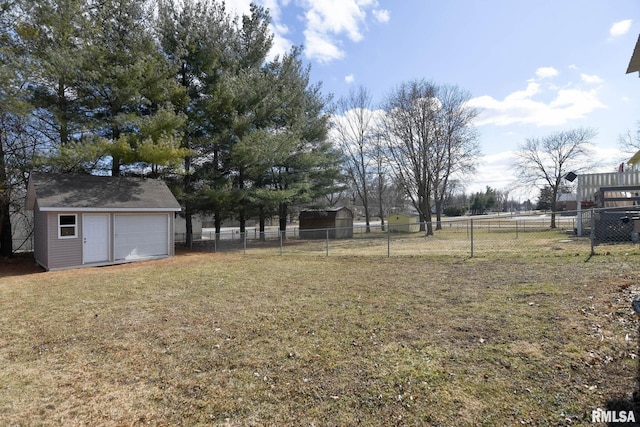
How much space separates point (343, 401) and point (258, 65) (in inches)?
840

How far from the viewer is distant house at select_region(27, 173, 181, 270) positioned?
11891 mm

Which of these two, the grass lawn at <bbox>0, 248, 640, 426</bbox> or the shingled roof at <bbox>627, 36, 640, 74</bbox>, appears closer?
the grass lawn at <bbox>0, 248, 640, 426</bbox>

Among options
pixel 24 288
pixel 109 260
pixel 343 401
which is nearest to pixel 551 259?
pixel 343 401

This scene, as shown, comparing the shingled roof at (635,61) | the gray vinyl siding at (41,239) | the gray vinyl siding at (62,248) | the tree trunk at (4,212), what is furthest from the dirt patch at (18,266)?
the shingled roof at (635,61)

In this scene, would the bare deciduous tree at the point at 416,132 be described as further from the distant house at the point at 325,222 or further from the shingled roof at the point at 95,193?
the shingled roof at the point at 95,193

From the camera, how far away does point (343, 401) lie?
293 cm

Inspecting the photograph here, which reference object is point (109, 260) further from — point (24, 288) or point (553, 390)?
point (553, 390)

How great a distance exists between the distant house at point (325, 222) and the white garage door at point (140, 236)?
37.6 feet

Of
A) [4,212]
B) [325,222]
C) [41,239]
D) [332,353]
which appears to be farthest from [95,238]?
[325,222]

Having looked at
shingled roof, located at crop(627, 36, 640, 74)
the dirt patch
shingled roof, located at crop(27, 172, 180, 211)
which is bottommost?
the dirt patch

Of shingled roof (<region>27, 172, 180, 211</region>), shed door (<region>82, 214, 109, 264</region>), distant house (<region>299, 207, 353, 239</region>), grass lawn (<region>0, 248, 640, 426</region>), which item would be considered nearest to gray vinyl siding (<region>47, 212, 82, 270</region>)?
shed door (<region>82, 214, 109, 264</region>)

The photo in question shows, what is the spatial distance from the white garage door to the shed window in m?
1.40

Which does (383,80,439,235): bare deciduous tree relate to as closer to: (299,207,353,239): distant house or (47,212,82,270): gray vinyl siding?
(299,207,353,239): distant house
